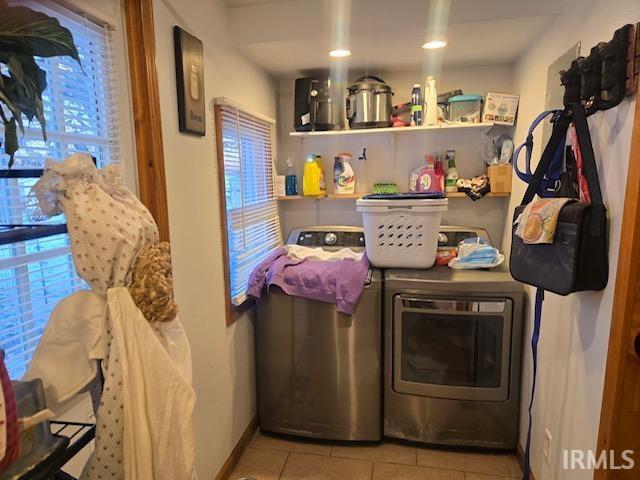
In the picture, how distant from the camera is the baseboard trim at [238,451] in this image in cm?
196

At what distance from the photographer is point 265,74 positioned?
2.48 metres

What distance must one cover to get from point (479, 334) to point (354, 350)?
2.10 ft

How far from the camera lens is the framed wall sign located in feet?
4.93

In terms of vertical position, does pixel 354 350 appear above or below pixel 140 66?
below

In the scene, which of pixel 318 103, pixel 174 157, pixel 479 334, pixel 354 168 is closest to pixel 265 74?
pixel 318 103

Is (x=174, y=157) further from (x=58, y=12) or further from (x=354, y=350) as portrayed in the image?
(x=354, y=350)

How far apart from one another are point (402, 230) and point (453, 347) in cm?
66

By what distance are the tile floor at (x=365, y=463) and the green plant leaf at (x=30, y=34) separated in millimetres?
1966

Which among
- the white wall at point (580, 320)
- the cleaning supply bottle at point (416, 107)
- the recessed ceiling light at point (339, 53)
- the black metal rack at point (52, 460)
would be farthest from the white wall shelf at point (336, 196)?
the black metal rack at point (52, 460)

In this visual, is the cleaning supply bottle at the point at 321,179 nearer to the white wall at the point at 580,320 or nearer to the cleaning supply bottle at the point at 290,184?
the cleaning supply bottle at the point at 290,184

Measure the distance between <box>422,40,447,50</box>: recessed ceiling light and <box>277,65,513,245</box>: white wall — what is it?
433mm

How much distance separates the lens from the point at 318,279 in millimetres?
2053

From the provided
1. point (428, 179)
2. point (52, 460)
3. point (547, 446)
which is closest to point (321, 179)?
point (428, 179)

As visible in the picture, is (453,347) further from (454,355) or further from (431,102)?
(431,102)
